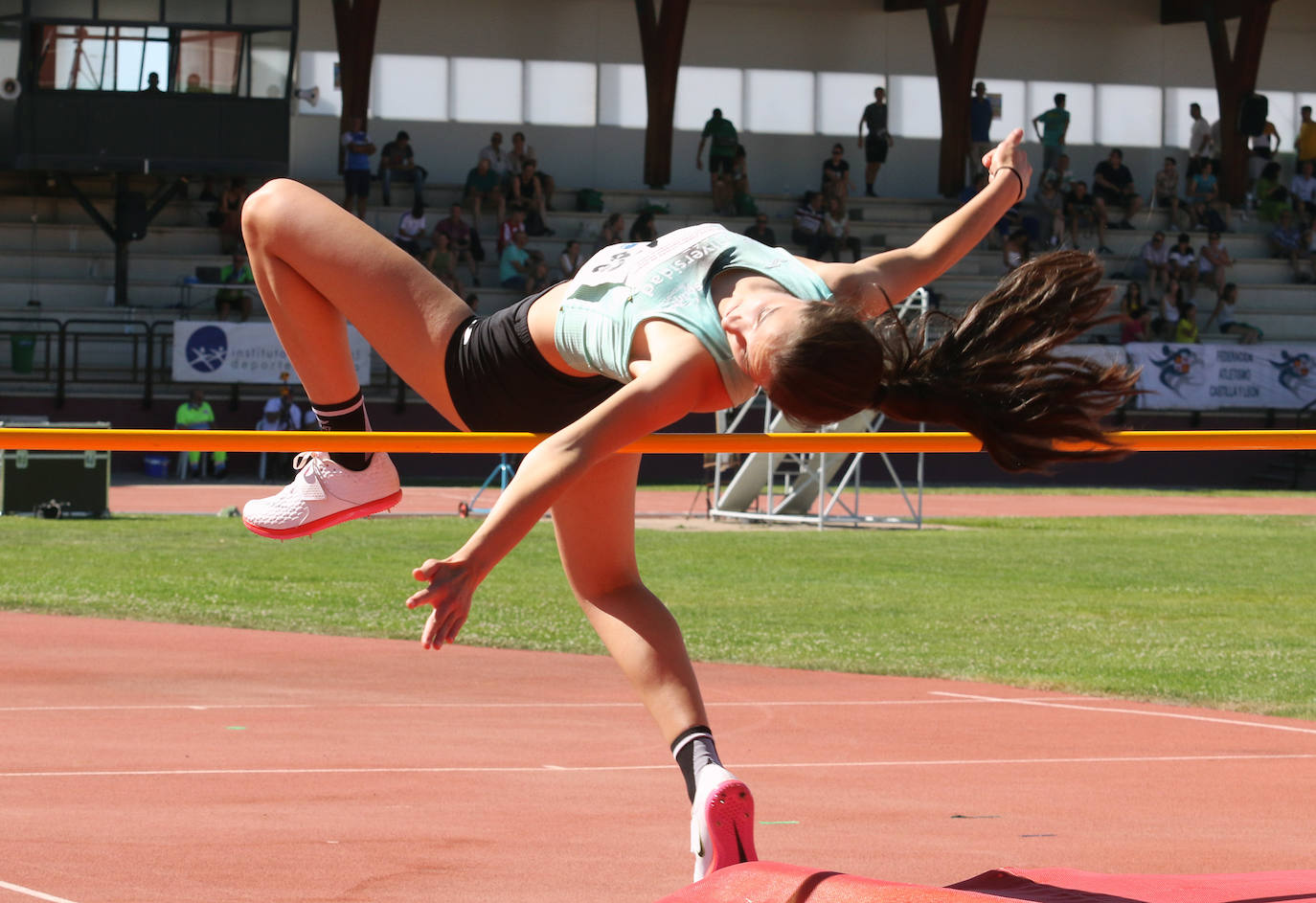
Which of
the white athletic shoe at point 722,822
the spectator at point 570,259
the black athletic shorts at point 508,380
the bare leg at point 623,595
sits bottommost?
the white athletic shoe at point 722,822

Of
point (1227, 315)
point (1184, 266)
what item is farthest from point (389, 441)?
point (1184, 266)

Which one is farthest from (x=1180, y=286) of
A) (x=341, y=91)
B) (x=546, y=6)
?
(x=341, y=91)

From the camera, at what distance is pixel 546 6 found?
32.5m

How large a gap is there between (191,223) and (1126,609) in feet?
65.6

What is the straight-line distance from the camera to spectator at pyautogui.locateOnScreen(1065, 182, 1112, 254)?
31.4 m

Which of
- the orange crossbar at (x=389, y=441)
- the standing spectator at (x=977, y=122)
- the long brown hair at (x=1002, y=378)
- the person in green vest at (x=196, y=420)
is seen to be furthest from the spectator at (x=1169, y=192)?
the long brown hair at (x=1002, y=378)

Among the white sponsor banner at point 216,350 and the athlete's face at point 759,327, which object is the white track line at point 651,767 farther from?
the white sponsor banner at point 216,350

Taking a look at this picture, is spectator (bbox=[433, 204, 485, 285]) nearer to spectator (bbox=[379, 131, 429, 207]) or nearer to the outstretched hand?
spectator (bbox=[379, 131, 429, 207])

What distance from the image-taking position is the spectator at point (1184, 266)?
Answer: 100ft

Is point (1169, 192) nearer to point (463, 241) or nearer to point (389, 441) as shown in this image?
point (463, 241)

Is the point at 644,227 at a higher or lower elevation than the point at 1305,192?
lower

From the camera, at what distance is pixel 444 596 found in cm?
304

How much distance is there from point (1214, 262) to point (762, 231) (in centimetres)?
871

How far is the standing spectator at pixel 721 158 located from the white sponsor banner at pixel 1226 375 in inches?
308
